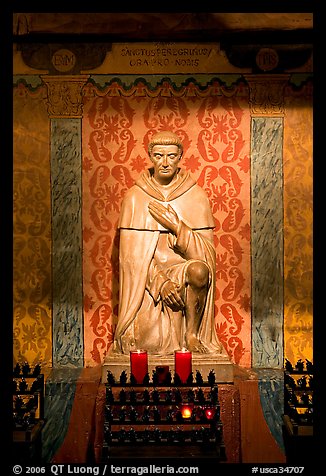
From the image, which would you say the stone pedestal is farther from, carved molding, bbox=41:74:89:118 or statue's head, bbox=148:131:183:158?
carved molding, bbox=41:74:89:118

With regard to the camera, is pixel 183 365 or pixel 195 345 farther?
pixel 195 345

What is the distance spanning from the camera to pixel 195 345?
4531 millimetres

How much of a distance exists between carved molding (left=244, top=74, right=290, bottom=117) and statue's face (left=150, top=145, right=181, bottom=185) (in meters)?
0.92

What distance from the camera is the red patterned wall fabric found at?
5.34 metres

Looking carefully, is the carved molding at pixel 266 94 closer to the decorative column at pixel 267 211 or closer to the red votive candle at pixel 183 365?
the decorative column at pixel 267 211

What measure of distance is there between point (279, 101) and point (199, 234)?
125cm

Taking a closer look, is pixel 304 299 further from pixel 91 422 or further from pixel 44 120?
pixel 44 120

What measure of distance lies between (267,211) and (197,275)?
1.09 metres

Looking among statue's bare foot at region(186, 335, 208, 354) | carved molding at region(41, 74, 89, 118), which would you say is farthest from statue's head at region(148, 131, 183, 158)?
statue's bare foot at region(186, 335, 208, 354)

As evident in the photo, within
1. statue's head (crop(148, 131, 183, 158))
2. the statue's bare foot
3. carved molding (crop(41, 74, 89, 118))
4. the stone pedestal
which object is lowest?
the stone pedestal

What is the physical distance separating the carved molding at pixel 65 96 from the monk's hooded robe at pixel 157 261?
861 mm

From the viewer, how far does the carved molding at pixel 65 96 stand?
531cm

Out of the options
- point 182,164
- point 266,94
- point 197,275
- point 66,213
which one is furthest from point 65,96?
point 197,275

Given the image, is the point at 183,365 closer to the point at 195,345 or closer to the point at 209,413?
the point at 209,413
